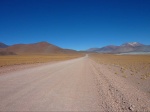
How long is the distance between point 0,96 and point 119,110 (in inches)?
189

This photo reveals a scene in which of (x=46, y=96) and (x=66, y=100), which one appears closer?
(x=66, y=100)

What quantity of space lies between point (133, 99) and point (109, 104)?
59.4 inches

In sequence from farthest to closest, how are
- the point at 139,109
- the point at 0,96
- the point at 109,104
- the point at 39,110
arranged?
the point at 0,96 → the point at 109,104 → the point at 139,109 → the point at 39,110

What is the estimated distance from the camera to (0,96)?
25.7 ft

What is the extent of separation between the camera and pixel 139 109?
6.59m

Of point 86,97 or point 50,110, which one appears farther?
point 86,97

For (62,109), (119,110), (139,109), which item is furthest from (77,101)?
(139,109)

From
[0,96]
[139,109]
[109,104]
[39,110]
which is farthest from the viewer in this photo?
[0,96]

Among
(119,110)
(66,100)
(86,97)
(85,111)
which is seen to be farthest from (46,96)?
(119,110)

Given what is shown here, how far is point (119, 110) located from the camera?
6.38 metres

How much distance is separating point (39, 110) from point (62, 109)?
2.46ft

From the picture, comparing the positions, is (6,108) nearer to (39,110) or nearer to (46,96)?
(39,110)

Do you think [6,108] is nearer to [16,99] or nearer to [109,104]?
[16,99]

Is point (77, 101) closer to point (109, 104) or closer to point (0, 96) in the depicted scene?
point (109, 104)
